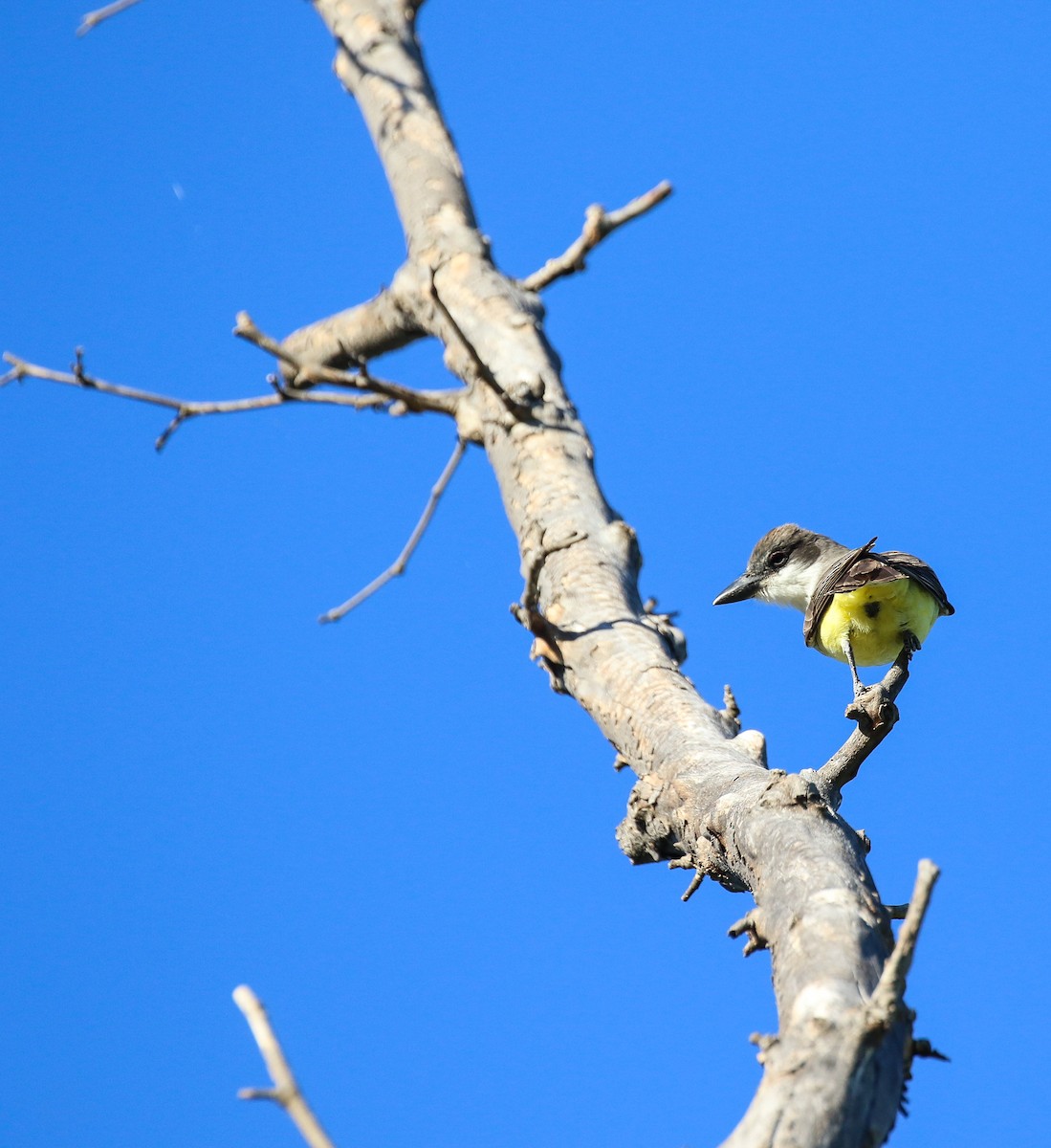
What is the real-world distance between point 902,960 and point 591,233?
4022mm

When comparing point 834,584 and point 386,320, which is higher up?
point 386,320

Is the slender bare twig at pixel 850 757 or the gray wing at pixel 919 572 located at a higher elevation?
the gray wing at pixel 919 572

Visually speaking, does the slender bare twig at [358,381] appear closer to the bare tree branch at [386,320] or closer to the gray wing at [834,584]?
the bare tree branch at [386,320]

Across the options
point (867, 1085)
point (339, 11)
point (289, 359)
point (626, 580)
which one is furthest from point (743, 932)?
point (339, 11)

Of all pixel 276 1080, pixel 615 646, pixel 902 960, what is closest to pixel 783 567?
pixel 615 646

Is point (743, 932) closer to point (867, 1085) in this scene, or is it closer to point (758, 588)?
point (867, 1085)

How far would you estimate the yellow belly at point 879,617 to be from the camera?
4816 mm

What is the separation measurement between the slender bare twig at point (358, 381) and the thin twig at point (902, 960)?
9.31ft

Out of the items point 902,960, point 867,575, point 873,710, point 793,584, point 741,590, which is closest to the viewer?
point 902,960

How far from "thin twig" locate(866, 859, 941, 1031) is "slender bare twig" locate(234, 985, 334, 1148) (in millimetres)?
812

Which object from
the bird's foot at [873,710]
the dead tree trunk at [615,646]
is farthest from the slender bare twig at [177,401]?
the bird's foot at [873,710]

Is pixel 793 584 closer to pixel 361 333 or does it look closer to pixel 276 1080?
pixel 361 333

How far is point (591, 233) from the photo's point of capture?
208 inches

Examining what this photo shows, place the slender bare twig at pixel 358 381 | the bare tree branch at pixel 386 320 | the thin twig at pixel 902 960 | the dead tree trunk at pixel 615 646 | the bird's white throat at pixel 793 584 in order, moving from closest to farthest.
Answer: the thin twig at pixel 902 960, the dead tree trunk at pixel 615 646, the slender bare twig at pixel 358 381, the bare tree branch at pixel 386 320, the bird's white throat at pixel 793 584
